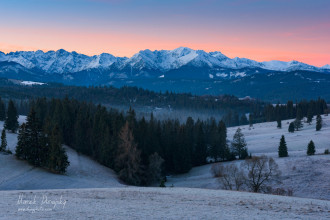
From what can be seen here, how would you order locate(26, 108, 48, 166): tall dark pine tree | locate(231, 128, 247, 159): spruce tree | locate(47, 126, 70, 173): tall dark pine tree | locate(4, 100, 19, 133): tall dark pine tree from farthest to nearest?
locate(231, 128, 247, 159): spruce tree, locate(4, 100, 19, 133): tall dark pine tree, locate(26, 108, 48, 166): tall dark pine tree, locate(47, 126, 70, 173): tall dark pine tree

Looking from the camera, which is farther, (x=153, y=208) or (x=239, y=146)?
(x=239, y=146)

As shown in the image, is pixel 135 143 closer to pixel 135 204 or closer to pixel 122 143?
pixel 122 143

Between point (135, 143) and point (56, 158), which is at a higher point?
point (135, 143)

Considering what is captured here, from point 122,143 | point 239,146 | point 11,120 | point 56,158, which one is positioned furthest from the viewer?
point 239,146

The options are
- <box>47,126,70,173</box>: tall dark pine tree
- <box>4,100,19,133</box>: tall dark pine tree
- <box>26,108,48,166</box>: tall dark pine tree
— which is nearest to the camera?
<box>47,126,70,173</box>: tall dark pine tree

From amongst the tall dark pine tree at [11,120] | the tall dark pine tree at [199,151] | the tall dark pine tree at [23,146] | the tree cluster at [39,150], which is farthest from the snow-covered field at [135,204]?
the tall dark pine tree at [199,151]

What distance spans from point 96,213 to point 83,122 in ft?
202

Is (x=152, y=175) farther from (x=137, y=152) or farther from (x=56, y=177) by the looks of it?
(x=56, y=177)

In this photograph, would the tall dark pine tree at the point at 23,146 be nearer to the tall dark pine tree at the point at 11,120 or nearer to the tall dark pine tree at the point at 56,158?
the tall dark pine tree at the point at 56,158

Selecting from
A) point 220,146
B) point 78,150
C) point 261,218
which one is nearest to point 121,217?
point 261,218

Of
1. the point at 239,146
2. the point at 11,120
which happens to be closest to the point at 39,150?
the point at 11,120

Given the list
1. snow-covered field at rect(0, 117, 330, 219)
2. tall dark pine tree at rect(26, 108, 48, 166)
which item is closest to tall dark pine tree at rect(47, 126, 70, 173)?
tall dark pine tree at rect(26, 108, 48, 166)

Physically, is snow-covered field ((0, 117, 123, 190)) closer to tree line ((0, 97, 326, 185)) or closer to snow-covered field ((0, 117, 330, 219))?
snow-covered field ((0, 117, 330, 219))

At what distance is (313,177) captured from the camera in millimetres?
48219
